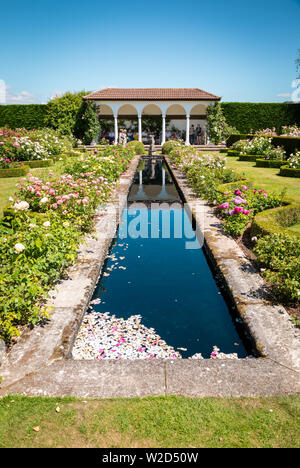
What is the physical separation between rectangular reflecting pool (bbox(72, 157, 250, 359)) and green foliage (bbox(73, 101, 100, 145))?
63.1 feet

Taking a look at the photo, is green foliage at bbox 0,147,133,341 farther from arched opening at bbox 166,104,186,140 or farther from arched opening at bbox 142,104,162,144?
arched opening at bbox 166,104,186,140

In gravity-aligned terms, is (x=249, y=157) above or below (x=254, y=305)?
above

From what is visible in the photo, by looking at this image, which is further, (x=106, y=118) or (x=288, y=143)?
(x=106, y=118)

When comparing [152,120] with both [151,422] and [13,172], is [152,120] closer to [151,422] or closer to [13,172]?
[13,172]

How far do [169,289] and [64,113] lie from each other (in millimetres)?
23586

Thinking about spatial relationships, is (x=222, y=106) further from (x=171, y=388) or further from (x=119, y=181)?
(x=171, y=388)

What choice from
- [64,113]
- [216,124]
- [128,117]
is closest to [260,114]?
[216,124]

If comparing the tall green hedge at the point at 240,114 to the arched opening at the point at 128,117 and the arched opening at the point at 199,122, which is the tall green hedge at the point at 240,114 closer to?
the arched opening at the point at 199,122

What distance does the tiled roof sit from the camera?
24.7m

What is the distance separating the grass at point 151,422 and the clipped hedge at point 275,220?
3067mm

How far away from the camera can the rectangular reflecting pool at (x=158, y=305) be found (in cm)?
325

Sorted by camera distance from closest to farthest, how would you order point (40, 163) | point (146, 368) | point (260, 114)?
point (146, 368) < point (40, 163) < point (260, 114)

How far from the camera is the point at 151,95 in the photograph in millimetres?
25578
